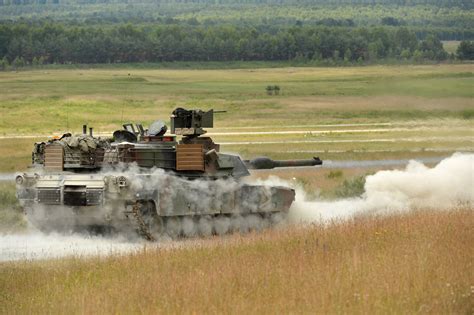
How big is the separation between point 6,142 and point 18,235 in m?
32.9

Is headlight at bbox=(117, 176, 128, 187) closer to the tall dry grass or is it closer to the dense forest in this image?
the tall dry grass

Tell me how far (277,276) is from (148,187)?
8.34 metres

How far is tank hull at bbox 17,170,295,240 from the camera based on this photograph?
27.7 meters

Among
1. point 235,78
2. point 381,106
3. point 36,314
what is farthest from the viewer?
point 235,78

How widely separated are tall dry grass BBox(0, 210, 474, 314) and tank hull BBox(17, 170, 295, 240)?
300cm

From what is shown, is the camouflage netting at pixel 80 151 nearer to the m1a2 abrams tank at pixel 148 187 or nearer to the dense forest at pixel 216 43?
the m1a2 abrams tank at pixel 148 187

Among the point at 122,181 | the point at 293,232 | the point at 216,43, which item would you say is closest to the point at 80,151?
the point at 122,181

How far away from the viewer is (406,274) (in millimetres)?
19375

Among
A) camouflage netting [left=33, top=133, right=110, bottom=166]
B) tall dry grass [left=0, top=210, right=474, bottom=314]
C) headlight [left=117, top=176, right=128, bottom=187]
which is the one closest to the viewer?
tall dry grass [left=0, top=210, right=474, bottom=314]

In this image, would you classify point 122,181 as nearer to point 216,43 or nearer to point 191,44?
point 191,44

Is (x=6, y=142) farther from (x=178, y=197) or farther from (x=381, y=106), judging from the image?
(x=178, y=197)

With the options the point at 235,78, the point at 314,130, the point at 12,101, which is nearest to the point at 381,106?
the point at 314,130

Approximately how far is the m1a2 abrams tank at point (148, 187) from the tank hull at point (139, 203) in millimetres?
21

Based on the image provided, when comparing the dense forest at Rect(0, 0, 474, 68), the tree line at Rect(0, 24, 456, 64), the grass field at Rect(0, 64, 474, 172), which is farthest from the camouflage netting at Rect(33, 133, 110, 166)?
the tree line at Rect(0, 24, 456, 64)
